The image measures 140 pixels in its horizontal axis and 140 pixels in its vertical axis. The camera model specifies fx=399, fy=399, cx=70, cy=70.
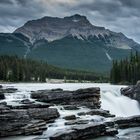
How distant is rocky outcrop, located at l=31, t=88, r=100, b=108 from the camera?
76.1 m

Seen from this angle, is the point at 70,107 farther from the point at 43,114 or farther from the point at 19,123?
the point at 19,123

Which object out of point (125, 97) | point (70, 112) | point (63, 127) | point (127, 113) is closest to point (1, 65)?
point (125, 97)

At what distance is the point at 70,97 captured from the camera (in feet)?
255

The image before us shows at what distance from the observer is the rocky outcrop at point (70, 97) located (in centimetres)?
7606

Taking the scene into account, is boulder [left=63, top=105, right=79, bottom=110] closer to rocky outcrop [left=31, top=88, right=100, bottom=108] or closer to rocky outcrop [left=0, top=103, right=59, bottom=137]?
rocky outcrop [left=31, top=88, right=100, bottom=108]

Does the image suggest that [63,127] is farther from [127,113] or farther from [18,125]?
[127,113]

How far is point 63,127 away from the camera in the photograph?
57.6 meters

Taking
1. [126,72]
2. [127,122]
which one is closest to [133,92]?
[127,122]

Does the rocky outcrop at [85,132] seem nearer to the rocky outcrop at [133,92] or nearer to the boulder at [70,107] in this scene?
the boulder at [70,107]

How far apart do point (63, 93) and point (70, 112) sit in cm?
916

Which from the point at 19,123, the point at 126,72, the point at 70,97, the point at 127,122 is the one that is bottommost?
the point at 127,122

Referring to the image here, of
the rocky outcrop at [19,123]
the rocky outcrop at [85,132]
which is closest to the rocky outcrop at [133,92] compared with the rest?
the rocky outcrop at [85,132]

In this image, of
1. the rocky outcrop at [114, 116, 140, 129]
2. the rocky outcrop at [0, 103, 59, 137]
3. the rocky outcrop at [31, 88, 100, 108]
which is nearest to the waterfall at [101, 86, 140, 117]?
the rocky outcrop at [31, 88, 100, 108]

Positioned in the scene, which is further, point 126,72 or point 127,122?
point 126,72
